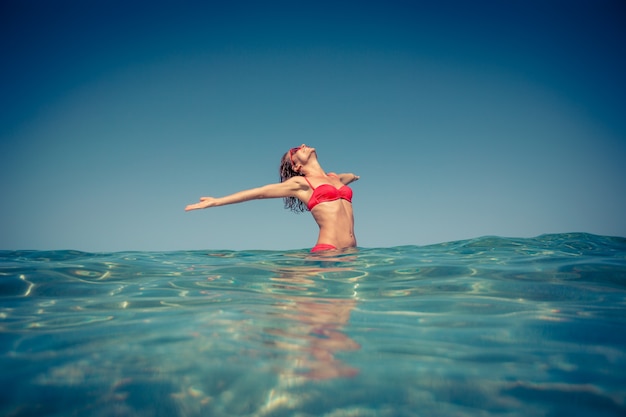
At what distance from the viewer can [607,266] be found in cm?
404

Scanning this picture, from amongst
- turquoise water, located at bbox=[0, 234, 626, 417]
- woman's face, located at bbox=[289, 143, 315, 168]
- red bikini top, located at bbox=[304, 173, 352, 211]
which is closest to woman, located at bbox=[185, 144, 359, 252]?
red bikini top, located at bbox=[304, 173, 352, 211]

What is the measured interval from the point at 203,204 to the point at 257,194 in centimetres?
92

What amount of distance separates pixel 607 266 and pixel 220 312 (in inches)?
173

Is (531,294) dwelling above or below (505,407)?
above

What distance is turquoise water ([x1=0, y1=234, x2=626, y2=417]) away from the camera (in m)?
1.57

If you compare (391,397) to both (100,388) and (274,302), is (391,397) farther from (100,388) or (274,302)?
(274,302)

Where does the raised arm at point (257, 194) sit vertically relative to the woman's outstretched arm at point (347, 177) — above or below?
below

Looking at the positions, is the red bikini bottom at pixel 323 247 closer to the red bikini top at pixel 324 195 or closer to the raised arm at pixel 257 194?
the red bikini top at pixel 324 195

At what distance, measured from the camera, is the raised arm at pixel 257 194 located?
226 inches

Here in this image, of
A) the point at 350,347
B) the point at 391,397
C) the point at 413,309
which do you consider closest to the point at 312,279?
the point at 413,309

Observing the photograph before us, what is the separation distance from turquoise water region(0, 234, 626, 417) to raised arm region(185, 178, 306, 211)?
198 centimetres

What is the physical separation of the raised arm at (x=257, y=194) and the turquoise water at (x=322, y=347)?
1975mm

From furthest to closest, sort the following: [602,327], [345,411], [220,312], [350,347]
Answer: [220,312] < [602,327] < [350,347] < [345,411]

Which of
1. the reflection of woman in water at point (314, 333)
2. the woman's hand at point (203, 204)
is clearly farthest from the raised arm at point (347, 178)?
the reflection of woman in water at point (314, 333)
